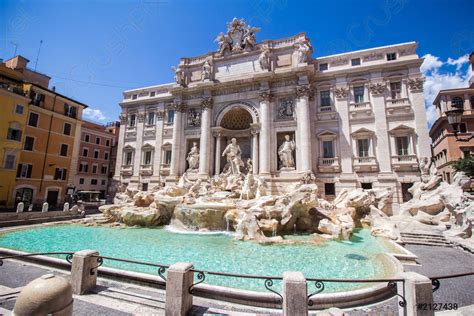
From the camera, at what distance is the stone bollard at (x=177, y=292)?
3758 mm

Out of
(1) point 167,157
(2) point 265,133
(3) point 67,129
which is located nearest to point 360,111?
(2) point 265,133

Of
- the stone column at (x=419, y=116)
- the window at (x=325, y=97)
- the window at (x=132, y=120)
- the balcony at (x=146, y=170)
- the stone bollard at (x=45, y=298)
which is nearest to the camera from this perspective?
the stone bollard at (x=45, y=298)

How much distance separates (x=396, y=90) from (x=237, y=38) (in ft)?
52.4

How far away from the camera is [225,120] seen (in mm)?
24047

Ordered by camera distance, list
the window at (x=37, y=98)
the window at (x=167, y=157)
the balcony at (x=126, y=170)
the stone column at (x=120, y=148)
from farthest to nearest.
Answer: the stone column at (x=120, y=148) < the balcony at (x=126, y=170) < the window at (x=167, y=157) < the window at (x=37, y=98)

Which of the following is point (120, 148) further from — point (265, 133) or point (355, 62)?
point (355, 62)

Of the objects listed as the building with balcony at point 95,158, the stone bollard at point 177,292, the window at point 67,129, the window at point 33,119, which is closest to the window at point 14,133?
the window at point 33,119

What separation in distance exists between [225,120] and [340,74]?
11.8 meters

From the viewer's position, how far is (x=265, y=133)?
68.2ft

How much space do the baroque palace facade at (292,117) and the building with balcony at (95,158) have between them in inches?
385

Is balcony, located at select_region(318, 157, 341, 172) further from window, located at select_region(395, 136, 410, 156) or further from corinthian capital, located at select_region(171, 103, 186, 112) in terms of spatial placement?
corinthian capital, located at select_region(171, 103, 186, 112)

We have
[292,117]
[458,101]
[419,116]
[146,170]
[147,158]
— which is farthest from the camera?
[147,158]

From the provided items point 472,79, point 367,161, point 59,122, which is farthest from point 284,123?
point 472,79

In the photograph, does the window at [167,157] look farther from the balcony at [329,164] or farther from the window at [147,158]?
the balcony at [329,164]
